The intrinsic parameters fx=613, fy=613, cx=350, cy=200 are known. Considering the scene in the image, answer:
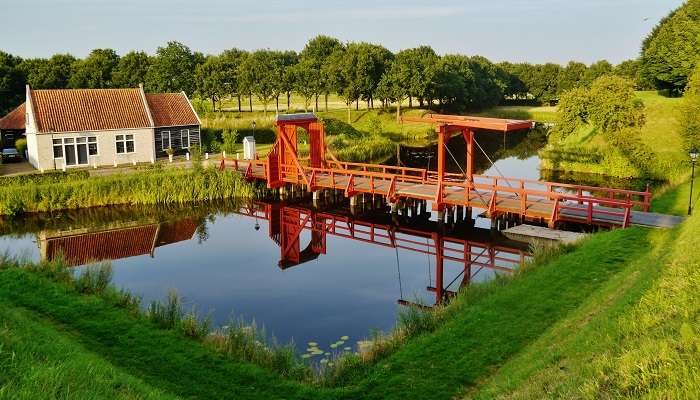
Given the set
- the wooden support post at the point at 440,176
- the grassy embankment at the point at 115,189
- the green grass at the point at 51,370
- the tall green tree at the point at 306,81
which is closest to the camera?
the green grass at the point at 51,370

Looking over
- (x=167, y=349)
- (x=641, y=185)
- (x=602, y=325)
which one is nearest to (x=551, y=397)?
(x=602, y=325)

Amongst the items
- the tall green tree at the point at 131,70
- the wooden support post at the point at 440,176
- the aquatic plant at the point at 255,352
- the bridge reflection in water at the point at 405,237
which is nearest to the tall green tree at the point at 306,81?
the tall green tree at the point at 131,70

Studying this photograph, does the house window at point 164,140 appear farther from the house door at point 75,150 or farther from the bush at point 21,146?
the bush at point 21,146

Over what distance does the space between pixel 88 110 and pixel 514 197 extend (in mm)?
23523

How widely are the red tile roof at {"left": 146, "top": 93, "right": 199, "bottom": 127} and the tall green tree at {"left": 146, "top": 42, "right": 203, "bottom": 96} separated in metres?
19.8

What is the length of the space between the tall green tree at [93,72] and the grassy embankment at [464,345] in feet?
155

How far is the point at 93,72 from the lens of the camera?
188 feet

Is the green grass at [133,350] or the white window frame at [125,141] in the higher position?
the white window frame at [125,141]

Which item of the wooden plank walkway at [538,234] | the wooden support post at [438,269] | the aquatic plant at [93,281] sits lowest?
the wooden support post at [438,269]

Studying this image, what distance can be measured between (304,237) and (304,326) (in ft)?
29.5

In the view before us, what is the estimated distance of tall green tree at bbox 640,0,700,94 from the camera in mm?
46734

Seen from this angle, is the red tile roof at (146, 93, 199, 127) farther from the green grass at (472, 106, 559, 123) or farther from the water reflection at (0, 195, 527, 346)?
the green grass at (472, 106, 559, 123)

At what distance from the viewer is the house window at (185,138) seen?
37616 mm

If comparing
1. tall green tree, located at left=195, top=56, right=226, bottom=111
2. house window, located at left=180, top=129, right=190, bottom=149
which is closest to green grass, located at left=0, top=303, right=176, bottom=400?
house window, located at left=180, top=129, right=190, bottom=149
